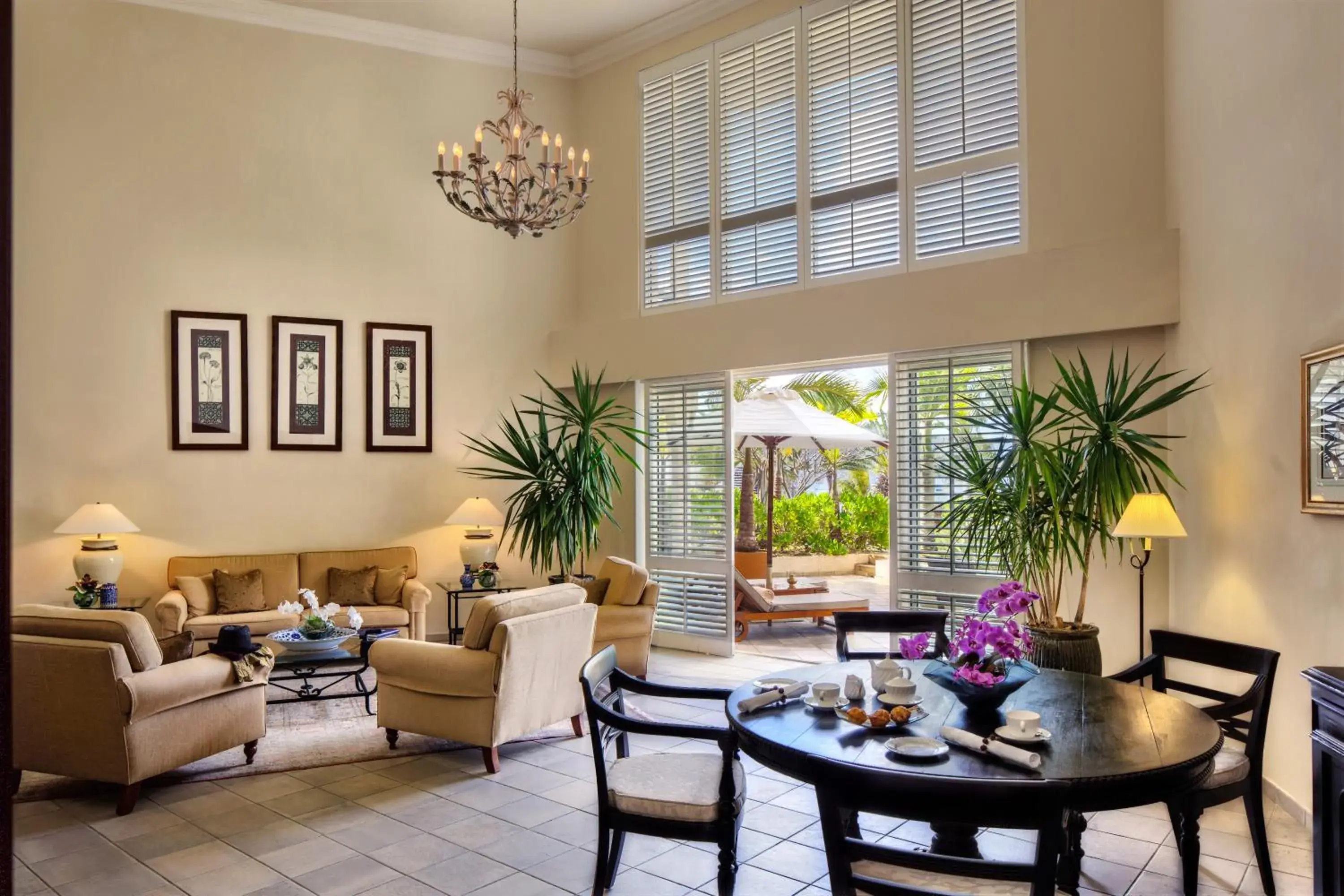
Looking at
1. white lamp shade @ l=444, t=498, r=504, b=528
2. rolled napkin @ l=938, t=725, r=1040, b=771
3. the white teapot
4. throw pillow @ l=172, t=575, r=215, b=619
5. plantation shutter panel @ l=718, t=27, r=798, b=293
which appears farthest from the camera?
white lamp shade @ l=444, t=498, r=504, b=528

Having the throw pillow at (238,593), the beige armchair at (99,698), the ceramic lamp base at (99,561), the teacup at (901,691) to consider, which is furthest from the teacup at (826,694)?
the ceramic lamp base at (99,561)

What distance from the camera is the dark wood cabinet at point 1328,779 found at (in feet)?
7.03

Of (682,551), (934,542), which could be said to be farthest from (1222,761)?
(682,551)

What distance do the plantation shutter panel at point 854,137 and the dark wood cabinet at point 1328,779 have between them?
4605mm

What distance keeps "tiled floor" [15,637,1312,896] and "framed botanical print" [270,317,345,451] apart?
387 centimetres

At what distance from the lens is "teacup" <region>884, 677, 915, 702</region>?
2.83 m

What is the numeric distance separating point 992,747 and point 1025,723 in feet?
0.60

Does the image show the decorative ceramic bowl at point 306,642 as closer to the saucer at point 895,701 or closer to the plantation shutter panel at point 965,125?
the saucer at point 895,701

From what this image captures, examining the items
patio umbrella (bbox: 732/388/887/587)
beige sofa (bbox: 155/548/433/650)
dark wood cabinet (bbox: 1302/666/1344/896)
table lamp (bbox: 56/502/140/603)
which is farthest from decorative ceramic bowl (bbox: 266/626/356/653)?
dark wood cabinet (bbox: 1302/666/1344/896)

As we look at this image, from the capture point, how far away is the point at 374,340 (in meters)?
8.00

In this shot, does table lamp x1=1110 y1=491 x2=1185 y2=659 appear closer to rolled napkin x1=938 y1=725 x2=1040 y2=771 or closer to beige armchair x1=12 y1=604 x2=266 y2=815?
rolled napkin x1=938 y1=725 x2=1040 y2=771

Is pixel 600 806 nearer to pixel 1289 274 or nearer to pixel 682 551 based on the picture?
pixel 1289 274

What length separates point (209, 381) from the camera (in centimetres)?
740

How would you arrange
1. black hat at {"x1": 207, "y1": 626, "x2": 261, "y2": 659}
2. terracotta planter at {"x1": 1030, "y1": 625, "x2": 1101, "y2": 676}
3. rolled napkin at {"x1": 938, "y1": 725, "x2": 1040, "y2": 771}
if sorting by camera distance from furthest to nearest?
terracotta planter at {"x1": 1030, "y1": 625, "x2": 1101, "y2": 676}
black hat at {"x1": 207, "y1": 626, "x2": 261, "y2": 659}
rolled napkin at {"x1": 938, "y1": 725, "x2": 1040, "y2": 771}
